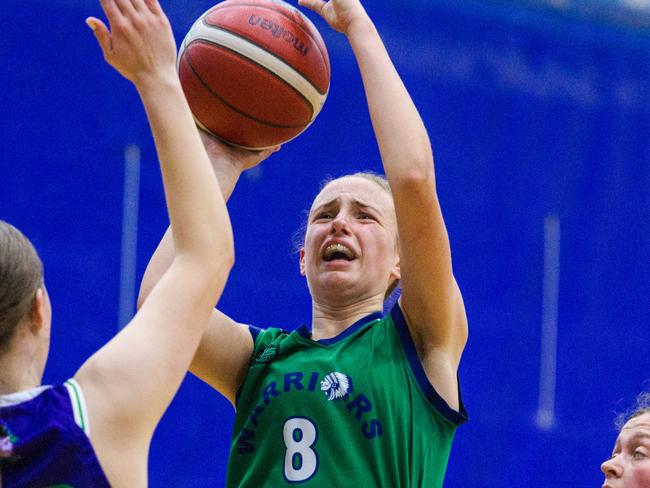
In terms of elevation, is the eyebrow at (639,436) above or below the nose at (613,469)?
above

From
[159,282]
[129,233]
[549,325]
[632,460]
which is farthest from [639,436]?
[549,325]

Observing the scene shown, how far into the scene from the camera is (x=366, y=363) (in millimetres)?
2098

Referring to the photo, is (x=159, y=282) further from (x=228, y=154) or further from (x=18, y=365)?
(x=228, y=154)

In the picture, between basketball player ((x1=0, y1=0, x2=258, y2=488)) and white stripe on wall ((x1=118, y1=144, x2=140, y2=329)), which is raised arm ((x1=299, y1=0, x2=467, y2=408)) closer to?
basketball player ((x1=0, y1=0, x2=258, y2=488))

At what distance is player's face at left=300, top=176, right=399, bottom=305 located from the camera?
2.26 metres

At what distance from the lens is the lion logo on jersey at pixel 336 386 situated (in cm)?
205

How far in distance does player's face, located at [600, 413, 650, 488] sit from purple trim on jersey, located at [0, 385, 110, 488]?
1410 millimetres

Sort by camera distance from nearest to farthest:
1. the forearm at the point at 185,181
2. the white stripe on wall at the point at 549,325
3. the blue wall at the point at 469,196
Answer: the forearm at the point at 185,181
the blue wall at the point at 469,196
the white stripe on wall at the point at 549,325

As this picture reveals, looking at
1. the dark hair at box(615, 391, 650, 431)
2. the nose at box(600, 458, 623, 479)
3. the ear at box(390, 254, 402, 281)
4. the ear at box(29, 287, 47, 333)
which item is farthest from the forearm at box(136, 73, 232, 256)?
the dark hair at box(615, 391, 650, 431)

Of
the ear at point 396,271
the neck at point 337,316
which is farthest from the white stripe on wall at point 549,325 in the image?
the neck at point 337,316

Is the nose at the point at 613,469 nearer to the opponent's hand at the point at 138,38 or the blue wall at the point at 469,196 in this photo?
the opponent's hand at the point at 138,38

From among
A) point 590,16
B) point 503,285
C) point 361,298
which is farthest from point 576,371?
point 361,298

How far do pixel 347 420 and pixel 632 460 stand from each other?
2.34 feet

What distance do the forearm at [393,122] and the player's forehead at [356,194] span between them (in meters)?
0.29
